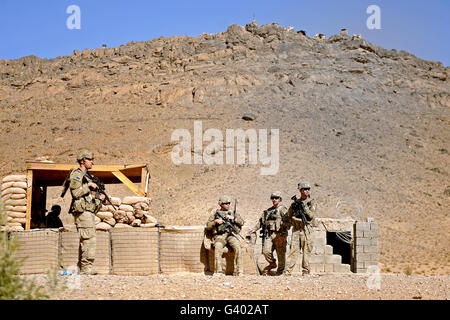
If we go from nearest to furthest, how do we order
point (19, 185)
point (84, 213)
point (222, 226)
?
point (84, 213) < point (222, 226) < point (19, 185)

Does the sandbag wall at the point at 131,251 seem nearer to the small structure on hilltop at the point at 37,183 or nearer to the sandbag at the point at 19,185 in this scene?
the small structure on hilltop at the point at 37,183

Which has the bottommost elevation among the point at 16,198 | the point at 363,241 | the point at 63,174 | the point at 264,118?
the point at 363,241

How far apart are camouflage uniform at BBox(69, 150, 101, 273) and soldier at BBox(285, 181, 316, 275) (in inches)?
145

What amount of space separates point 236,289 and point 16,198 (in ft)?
22.9

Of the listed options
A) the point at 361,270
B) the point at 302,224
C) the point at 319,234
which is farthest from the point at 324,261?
the point at 302,224

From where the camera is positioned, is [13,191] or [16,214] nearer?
[16,214]

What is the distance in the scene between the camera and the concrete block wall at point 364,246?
1259cm

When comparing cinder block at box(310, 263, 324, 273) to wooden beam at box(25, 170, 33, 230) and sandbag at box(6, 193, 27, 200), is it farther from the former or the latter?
sandbag at box(6, 193, 27, 200)

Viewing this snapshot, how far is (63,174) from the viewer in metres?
13.2

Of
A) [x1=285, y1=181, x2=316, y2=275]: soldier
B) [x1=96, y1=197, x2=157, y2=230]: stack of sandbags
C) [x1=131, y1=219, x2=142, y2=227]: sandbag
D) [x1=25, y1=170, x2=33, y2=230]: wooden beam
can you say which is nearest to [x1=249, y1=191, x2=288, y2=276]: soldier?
[x1=285, y1=181, x2=316, y2=275]: soldier

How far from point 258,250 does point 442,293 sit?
5960 mm

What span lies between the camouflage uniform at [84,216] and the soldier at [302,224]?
367cm

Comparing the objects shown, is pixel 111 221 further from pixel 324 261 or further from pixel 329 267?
pixel 329 267
